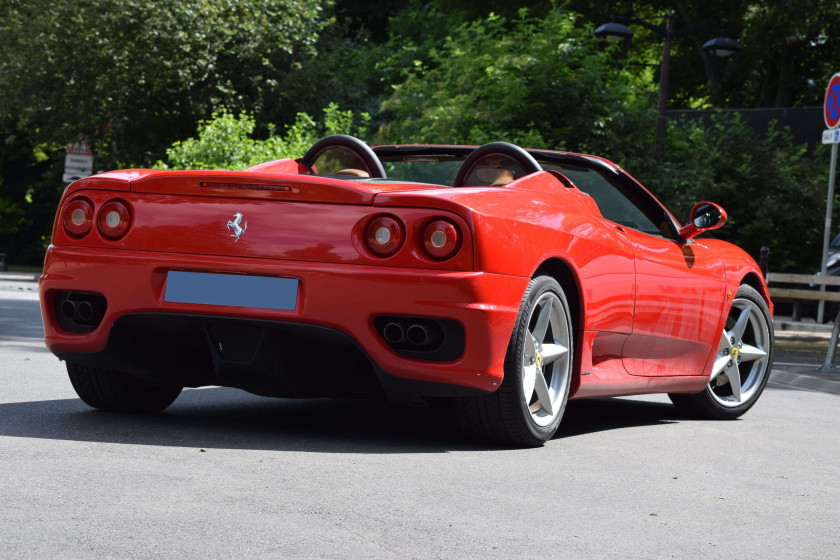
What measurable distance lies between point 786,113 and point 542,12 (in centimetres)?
972

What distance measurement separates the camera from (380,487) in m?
4.21

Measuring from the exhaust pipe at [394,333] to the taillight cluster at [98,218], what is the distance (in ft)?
3.72

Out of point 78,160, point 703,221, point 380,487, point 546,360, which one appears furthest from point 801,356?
point 78,160

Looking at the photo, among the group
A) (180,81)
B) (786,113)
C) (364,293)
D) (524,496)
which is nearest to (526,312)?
(364,293)

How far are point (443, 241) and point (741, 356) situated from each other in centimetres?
320

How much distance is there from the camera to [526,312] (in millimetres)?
5117

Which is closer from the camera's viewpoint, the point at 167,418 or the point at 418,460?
the point at 418,460

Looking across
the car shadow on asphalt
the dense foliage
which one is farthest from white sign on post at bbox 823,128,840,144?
the car shadow on asphalt

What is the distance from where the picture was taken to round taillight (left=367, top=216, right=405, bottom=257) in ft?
16.0

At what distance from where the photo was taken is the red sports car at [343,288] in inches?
192

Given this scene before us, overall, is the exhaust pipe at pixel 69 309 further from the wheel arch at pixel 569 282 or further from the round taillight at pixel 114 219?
the wheel arch at pixel 569 282

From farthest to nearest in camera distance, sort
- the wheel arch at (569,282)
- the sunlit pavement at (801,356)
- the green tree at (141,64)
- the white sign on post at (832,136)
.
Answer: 1. the green tree at (141,64)
2. the white sign on post at (832,136)
3. the sunlit pavement at (801,356)
4. the wheel arch at (569,282)

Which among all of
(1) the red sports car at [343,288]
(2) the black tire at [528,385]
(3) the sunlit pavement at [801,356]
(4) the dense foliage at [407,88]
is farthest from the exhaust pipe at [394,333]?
(4) the dense foliage at [407,88]

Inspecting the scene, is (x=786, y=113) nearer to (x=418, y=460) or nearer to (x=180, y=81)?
(x=180, y=81)
